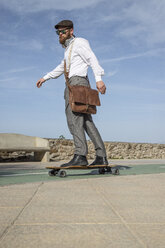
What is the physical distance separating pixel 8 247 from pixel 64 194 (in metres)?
1.24

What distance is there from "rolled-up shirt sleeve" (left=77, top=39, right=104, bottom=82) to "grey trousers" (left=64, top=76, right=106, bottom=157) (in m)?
0.17

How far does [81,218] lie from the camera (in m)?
1.64

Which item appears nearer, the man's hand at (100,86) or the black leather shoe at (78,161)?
the black leather shoe at (78,161)

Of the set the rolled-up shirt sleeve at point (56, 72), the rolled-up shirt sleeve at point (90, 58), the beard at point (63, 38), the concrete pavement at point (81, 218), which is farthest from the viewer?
the rolled-up shirt sleeve at point (56, 72)

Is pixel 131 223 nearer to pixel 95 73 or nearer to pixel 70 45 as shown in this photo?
pixel 95 73

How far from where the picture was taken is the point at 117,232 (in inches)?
54.0

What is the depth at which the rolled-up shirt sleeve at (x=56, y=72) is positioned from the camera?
434 centimetres

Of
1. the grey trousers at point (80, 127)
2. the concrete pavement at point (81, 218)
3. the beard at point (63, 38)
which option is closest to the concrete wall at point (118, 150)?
the grey trousers at point (80, 127)

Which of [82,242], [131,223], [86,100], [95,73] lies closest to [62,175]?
[86,100]

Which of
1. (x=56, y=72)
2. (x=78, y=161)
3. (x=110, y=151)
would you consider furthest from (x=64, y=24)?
(x=110, y=151)

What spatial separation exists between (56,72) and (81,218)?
9.78 ft

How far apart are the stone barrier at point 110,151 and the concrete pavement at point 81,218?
24.8ft

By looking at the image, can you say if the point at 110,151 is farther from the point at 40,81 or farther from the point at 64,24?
the point at 64,24

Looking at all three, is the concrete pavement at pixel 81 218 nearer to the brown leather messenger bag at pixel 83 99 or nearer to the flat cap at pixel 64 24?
the brown leather messenger bag at pixel 83 99
